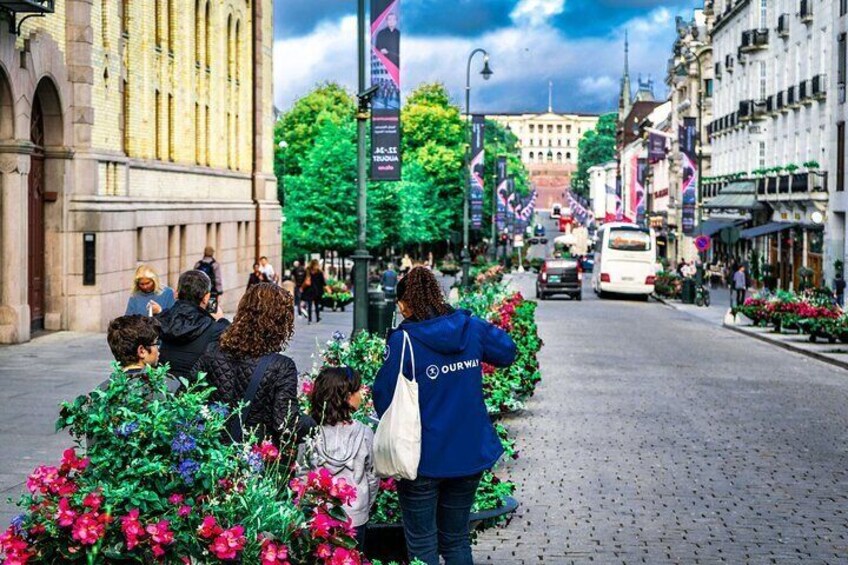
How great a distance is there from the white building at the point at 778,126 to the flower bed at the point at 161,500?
156 feet

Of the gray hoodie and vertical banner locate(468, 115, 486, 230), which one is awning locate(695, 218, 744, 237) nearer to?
vertical banner locate(468, 115, 486, 230)

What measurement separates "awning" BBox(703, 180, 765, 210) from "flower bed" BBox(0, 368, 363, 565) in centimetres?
6047

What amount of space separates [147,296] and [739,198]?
2227 inches

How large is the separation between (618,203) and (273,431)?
117 meters

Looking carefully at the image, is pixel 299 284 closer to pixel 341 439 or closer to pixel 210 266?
pixel 210 266

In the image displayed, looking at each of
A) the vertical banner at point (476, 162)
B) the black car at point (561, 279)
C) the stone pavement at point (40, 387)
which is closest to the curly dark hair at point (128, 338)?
the stone pavement at point (40, 387)

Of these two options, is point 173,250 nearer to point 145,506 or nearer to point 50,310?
point 50,310

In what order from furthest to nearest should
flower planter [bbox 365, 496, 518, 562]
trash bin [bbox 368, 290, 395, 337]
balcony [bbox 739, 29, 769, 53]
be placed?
balcony [bbox 739, 29, 769, 53] → trash bin [bbox 368, 290, 395, 337] → flower planter [bbox 365, 496, 518, 562]

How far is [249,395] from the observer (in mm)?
7172

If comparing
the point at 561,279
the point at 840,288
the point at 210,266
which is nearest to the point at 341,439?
the point at 210,266

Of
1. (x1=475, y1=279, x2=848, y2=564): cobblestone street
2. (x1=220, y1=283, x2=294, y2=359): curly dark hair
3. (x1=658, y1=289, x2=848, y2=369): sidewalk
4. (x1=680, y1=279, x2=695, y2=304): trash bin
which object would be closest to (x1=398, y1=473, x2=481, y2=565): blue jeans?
(x1=220, y1=283, x2=294, y2=359): curly dark hair

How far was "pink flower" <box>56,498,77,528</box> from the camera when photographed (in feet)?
18.9

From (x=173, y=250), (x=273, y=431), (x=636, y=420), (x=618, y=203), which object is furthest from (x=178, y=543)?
(x=618, y=203)

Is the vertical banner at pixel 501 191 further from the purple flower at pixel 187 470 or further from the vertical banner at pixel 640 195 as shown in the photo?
the purple flower at pixel 187 470
